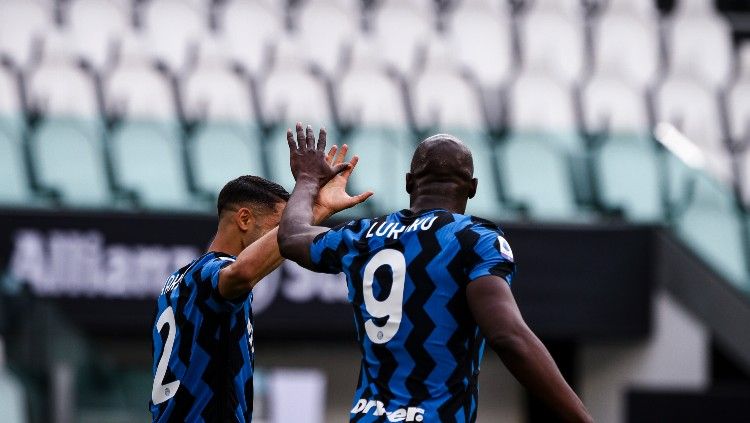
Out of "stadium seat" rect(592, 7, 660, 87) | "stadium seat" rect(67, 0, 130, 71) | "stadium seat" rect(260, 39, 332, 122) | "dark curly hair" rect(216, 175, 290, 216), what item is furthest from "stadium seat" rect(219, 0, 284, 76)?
"dark curly hair" rect(216, 175, 290, 216)

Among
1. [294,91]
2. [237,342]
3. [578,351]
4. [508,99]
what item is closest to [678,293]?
[578,351]

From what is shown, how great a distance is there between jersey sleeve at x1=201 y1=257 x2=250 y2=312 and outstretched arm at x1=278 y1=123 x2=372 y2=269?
46 centimetres

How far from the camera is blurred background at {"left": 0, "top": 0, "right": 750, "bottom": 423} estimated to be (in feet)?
34.8

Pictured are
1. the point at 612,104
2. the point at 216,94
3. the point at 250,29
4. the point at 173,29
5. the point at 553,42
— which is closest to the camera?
the point at 216,94

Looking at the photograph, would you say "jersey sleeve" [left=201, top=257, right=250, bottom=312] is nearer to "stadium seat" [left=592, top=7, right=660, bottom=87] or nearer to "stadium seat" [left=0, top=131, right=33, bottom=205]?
"stadium seat" [left=0, top=131, right=33, bottom=205]

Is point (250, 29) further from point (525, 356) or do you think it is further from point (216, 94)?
point (525, 356)

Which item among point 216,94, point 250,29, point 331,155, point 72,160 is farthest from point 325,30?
point 331,155

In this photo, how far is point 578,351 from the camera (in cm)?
1212

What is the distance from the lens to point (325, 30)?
1438 centimetres

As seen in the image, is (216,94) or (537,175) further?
(216,94)

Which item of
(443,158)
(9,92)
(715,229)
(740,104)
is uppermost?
(740,104)

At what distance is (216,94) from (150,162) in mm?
1830

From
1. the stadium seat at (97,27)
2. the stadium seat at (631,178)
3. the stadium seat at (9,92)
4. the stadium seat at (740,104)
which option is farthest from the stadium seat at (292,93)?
the stadium seat at (740,104)

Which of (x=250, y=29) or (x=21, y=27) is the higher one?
(x=250, y=29)
